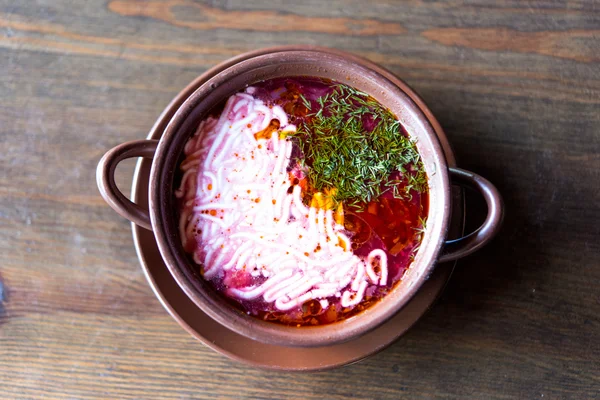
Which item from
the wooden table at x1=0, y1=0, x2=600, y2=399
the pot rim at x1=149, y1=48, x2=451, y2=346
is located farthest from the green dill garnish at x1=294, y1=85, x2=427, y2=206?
the wooden table at x1=0, y1=0, x2=600, y2=399

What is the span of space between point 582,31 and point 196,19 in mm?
1976

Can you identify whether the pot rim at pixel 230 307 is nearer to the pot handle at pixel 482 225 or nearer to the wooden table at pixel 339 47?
the pot handle at pixel 482 225

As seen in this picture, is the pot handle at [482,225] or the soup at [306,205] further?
the soup at [306,205]

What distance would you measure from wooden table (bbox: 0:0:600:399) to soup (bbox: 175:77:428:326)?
54 cm

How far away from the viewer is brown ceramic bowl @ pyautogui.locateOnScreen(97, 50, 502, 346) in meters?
1.82

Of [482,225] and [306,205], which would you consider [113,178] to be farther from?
[482,225]

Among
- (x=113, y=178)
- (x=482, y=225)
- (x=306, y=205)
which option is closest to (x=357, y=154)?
(x=306, y=205)

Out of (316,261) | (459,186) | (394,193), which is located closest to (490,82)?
(459,186)

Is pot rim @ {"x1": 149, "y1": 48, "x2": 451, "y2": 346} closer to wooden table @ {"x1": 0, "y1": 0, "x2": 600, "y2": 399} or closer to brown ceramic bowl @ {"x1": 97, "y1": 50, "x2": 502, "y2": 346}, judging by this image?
brown ceramic bowl @ {"x1": 97, "y1": 50, "x2": 502, "y2": 346}

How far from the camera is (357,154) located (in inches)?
78.6

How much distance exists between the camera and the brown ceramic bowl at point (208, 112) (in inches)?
71.8

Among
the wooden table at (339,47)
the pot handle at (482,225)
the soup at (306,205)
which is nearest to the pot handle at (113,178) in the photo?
the soup at (306,205)

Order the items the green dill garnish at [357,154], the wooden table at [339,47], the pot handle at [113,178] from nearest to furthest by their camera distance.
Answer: the pot handle at [113,178]
the green dill garnish at [357,154]
the wooden table at [339,47]

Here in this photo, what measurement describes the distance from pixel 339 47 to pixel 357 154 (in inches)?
29.4
